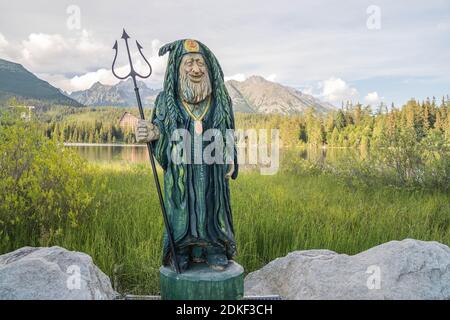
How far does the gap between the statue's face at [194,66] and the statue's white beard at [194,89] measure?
0.03 m

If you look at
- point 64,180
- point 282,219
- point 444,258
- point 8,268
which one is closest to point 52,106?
point 64,180

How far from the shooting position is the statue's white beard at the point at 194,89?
12.3ft

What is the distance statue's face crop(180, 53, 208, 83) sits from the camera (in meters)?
3.73

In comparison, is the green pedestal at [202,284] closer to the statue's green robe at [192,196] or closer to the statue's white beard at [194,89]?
the statue's green robe at [192,196]

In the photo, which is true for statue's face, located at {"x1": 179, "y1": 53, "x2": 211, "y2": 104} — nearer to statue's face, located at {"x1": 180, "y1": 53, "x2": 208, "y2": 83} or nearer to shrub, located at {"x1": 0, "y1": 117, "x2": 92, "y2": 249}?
statue's face, located at {"x1": 180, "y1": 53, "x2": 208, "y2": 83}

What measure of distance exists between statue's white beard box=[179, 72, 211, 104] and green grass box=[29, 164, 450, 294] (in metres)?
2.10

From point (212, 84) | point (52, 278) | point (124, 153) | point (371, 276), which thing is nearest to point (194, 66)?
point (212, 84)

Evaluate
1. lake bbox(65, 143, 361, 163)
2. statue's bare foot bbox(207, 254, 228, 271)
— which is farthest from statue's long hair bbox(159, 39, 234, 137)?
lake bbox(65, 143, 361, 163)

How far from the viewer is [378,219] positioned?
7098mm

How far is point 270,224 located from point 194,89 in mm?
3072

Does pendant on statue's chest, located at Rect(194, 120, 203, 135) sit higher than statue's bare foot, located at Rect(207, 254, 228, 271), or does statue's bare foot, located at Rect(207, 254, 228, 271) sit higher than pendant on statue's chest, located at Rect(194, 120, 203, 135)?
pendant on statue's chest, located at Rect(194, 120, 203, 135)

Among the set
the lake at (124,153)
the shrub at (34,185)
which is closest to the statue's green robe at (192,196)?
the shrub at (34,185)

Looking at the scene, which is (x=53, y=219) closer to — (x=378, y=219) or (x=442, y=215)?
(x=378, y=219)

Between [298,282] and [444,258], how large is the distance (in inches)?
56.7
